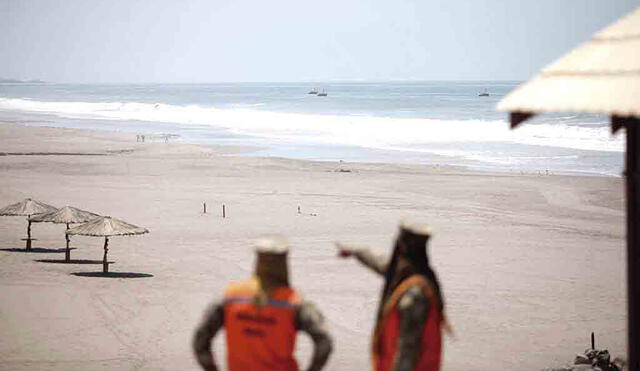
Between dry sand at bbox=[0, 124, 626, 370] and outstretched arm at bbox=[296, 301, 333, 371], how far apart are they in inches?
323

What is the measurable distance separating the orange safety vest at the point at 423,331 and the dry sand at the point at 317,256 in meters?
8.19

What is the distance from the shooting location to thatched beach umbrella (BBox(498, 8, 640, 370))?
4367 millimetres

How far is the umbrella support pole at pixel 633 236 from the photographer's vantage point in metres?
4.69

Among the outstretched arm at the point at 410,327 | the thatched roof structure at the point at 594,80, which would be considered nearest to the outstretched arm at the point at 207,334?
the outstretched arm at the point at 410,327

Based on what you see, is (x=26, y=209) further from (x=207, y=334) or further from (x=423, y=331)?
(x=423, y=331)

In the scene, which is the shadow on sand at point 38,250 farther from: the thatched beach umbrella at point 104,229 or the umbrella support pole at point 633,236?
the umbrella support pole at point 633,236

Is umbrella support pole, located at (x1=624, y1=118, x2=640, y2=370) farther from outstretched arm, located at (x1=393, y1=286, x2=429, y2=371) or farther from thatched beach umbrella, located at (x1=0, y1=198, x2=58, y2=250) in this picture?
thatched beach umbrella, located at (x1=0, y1=198, x2=58, y2=250)

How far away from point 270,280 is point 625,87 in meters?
1.89

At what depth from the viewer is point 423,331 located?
4613 mm

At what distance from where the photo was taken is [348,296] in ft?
55.5

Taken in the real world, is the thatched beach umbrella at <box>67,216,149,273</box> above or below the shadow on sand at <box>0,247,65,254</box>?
above

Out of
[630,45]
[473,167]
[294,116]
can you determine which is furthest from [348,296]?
[294,116]

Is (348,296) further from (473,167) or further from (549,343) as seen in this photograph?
(473,167)

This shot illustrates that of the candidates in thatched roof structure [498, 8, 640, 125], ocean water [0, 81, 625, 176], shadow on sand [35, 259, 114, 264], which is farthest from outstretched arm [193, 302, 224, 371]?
ocean water [0, 81, 625, 176]
